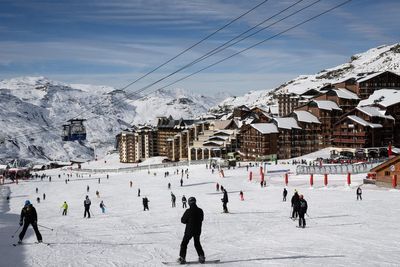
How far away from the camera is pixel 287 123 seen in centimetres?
8844

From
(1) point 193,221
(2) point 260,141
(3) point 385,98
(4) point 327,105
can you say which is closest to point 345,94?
(4) point 327,105

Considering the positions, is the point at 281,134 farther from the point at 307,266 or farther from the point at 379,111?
the point at 307,266

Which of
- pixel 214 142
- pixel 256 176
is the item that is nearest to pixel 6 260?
pixel 256 176

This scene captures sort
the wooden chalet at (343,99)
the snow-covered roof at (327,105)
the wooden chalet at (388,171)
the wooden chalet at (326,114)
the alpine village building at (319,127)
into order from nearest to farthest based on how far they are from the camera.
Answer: the wooden chalet at (388,171) → the alpine village building at (319,127) → the wooden chalet at (326,114) → the snow-covered roof at (327,105) → the wooden chalet at (343,99)

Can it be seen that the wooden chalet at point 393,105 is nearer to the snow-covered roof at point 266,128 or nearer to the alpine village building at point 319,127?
the alpine village building at point 319,127

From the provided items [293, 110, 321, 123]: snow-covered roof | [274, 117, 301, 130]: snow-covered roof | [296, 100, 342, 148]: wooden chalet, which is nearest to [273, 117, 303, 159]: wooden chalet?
[274, 117, 301, 130]: snow-covered roof

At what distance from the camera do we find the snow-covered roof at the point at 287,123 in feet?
287

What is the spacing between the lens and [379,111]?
81.1 m

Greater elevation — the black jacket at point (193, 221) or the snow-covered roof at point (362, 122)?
the snow-covered roof at point (362, 122)

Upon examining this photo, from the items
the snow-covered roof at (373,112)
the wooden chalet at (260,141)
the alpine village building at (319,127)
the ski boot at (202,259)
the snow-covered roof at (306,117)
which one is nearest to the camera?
the ski boot at (202,259)

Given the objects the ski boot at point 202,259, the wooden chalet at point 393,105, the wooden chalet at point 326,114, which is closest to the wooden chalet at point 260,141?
the wooden chalet at point 326,114

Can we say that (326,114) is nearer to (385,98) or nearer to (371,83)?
(385,98)

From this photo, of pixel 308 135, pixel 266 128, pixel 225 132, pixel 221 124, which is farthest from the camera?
pixel 221 124

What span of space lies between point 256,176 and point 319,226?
38.3m
